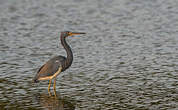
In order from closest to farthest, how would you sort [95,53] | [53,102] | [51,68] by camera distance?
1. [53,102]
2. [51,68]
3. [95,53]

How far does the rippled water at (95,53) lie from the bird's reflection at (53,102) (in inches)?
1.0

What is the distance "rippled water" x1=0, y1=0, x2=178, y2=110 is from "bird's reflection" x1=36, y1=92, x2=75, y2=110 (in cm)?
3

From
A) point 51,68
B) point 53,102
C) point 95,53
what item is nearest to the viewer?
point 53,102

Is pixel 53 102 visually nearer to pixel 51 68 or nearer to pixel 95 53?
pixel 51 68

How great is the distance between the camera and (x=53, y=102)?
12.3m

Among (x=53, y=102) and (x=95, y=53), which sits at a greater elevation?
(x=95, y=53)

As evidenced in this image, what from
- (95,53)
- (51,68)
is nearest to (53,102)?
(51,68)

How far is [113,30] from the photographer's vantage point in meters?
21.5

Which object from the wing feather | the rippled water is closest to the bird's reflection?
the rippled water

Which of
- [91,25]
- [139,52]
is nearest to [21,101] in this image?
[139,52]

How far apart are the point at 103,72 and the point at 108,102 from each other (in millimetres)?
3070

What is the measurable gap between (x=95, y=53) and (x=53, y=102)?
5.50 metres

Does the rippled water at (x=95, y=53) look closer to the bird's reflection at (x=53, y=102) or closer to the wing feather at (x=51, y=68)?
the bird's reflection at (x=53, y=102)

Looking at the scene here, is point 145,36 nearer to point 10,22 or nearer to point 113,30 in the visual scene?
point 113,30
